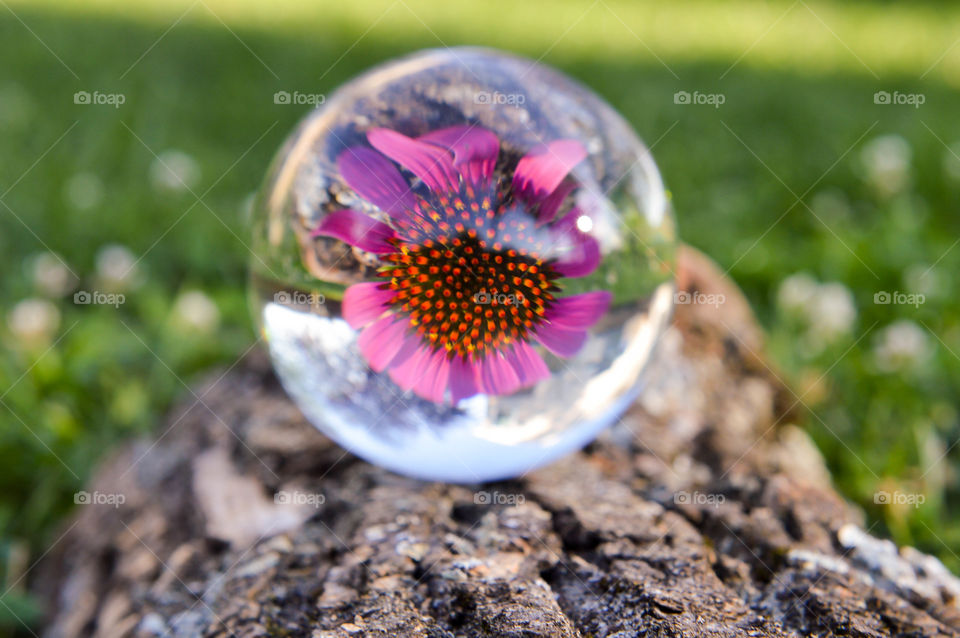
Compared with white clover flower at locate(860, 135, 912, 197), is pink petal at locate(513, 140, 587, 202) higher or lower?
lower

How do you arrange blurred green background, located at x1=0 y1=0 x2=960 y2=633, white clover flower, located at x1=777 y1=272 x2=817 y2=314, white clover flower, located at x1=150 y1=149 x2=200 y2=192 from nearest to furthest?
blurred green background, located at x1=0 y1=0 x2=960 y2=633, white clover flower, located at x1=777 y1=272 x2=817 y2=314, white clover flower, located at x1=150 y1=149 x2=200 y2=192

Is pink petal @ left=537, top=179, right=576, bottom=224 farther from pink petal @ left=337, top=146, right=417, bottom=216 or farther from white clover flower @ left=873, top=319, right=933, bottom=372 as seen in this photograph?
white clover flower @ left=873, top=319, right=933, bottom=372

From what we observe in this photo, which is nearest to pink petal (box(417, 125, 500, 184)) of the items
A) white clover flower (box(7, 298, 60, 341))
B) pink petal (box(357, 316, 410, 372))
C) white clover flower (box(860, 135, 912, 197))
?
pink petal (box(357, 316, 410, 372))

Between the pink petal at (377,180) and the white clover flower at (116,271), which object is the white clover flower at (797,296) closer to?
the pink petal at (377,180)

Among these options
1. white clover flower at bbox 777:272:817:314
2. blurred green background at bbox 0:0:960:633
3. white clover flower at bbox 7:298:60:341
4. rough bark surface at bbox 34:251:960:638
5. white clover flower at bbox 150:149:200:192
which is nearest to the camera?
rough bark surface at bbox 34:251:960:638

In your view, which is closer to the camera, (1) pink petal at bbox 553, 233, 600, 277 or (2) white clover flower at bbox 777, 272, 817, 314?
(1) pink petal at bbox 553, 233, 600, 277
